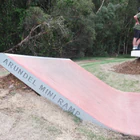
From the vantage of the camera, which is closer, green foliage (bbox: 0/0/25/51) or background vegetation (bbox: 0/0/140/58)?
background vegetation (bbox: 0/0/140/58)

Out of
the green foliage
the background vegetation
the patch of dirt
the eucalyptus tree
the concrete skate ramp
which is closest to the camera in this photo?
the concrete skate ramp

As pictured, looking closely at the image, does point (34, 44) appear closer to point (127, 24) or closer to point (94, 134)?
point (94, 134)

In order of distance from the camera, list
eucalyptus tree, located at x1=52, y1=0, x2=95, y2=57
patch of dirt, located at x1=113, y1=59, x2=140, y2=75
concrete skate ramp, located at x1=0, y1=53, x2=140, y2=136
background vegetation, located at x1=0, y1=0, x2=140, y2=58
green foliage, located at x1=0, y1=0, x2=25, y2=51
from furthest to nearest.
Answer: eucalyptus tree, located at x1=52, y1=0, x2=95, y2=57
green foliage, located at x1=0, y1=0, x2=25, y2=51
background vegetation, located at x1=0, y1=0, x2=140, y2=58
patch of dirt, located at x1=113, y1=59, x2=140, y2=75
concrete skate ramp, located at x1=0, y1=53, x2=140, y2=136

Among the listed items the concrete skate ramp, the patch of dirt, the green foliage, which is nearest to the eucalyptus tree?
the green foliage

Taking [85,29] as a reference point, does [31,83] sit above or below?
above

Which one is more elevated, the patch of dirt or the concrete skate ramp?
the concrete skate ramp

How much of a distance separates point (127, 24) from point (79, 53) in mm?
8514

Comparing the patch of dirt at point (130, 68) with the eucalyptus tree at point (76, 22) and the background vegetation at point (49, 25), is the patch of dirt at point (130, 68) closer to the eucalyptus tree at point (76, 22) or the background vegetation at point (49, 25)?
the background vegetation at point (49, 25)

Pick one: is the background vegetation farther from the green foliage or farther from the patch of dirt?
the patch of dirt

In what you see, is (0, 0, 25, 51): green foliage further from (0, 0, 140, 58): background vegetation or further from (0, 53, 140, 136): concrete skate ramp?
(0, 53, 140, 136): concrete skate ramp

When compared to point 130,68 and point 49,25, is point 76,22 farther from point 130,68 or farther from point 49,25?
point 130,68

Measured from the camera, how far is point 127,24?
24469 millimetres

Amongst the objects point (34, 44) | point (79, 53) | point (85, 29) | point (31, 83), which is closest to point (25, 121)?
point (31, 83)

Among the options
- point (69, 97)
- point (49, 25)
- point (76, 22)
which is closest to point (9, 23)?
point (49, 25)
